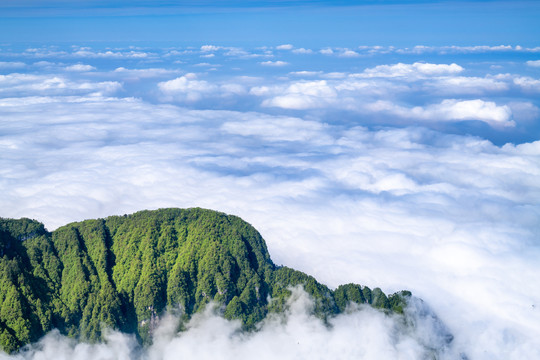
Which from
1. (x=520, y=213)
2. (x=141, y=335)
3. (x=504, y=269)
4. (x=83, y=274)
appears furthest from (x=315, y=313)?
(x=520, y=213)

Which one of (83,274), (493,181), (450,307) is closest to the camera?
(83,274)

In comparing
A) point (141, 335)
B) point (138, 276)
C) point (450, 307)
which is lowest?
point (450, 307)

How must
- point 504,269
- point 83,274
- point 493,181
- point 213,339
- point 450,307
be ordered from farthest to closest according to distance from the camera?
point 493,181 → point 504,269 → point 450,307 → point 83,274 → point 213,339

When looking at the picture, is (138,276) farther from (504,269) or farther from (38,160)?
(38,160)

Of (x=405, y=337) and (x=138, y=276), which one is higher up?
(x=138, y=276)

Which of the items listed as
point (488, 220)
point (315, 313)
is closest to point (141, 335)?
point (315, 313)

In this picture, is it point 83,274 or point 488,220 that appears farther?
point 488,220

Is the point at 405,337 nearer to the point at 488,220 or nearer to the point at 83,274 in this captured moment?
the point at 83,274
